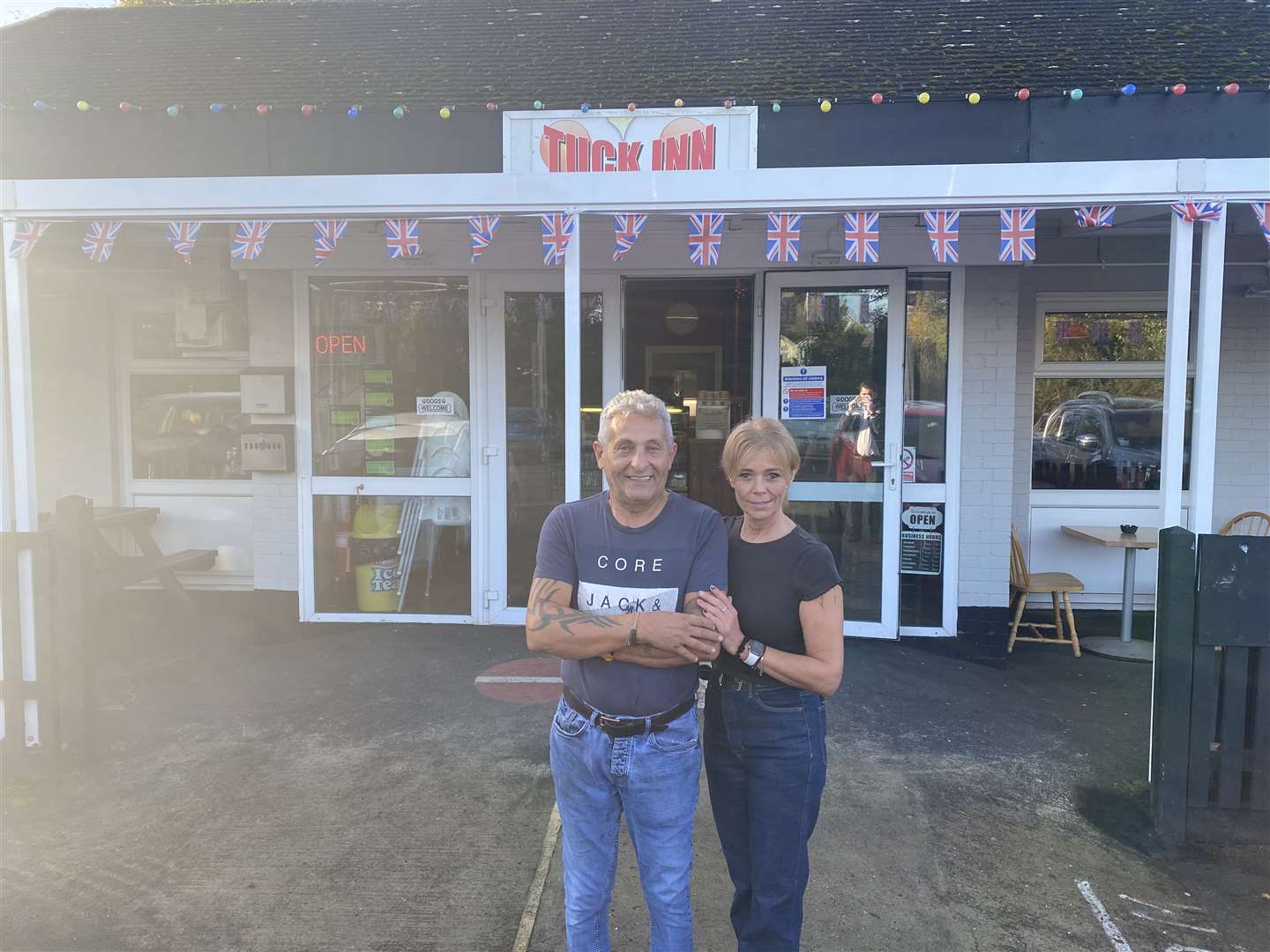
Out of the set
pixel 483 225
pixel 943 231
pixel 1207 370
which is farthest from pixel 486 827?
pixel 1207 370

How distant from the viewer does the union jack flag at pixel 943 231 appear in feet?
12.1

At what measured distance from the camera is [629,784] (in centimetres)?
214

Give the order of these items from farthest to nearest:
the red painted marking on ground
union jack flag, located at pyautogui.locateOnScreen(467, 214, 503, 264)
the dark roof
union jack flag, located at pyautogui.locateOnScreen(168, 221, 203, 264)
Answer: the dark roof → the red painted marking on ground → union jack flag, located at pyautogui.locateOnScreen(168, 221, 203, 264) → union jack flag, located at pyautogui.locateOnScreen(467, 214, 503, 264)

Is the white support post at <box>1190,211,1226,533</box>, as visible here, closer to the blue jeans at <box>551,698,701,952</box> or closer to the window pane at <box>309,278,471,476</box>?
the blue jeans at <box>551,698,701,952</box>

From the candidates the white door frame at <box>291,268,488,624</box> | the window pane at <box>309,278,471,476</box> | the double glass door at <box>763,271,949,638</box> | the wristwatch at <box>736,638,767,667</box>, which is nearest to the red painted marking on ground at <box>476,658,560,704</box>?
the white door frame at <box>291,268,488,624</box>

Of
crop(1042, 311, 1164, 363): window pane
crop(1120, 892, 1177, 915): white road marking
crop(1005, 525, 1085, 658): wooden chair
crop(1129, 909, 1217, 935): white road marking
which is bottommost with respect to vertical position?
crop(1129, 909, 1217, 935): white road marking

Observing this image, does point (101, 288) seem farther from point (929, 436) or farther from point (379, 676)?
point (929, 436)

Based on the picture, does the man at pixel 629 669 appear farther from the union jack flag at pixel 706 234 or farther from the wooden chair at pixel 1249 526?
the wooden chair at pixel 1249 526

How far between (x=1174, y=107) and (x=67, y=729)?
593cm

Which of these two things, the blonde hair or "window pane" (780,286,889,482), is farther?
"window pane" (780,286,889,482)

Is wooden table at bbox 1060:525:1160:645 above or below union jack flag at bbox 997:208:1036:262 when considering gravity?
below

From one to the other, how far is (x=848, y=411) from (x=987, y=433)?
954 mm

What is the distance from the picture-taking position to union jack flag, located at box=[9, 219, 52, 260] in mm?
3926

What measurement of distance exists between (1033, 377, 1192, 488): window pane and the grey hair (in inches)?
206
